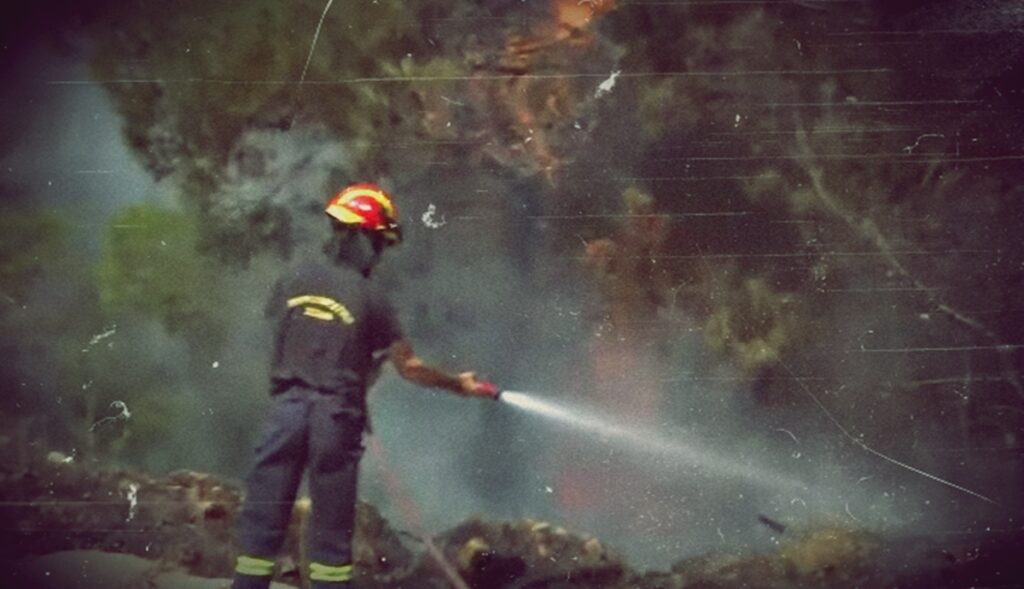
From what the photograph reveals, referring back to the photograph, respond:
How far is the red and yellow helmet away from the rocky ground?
23.7 inches

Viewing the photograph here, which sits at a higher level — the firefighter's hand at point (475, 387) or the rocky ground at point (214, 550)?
the firefighter's hand at point (475, 387)

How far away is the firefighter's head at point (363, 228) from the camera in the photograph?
1.87m

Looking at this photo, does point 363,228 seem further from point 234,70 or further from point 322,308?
point 234,70

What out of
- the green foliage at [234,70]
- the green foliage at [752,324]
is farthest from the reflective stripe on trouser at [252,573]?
the green foliage at [752,324]

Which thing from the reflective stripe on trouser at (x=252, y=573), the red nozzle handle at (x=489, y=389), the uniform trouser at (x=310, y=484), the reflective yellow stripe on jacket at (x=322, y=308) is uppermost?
the reflective yellow stripe on jacket at (x=322, y=308)

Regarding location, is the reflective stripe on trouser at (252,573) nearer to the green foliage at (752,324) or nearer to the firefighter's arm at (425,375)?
the firefighter's arm at (425,375)

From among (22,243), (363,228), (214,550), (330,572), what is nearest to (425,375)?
(363,228)

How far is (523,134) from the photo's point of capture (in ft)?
6.26

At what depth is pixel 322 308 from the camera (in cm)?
185

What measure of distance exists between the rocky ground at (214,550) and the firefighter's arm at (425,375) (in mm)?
295

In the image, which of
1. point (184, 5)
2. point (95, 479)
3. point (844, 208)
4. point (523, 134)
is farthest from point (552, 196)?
point (95, 479)

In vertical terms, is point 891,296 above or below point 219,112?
below

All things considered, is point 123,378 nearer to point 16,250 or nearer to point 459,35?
point 16,250

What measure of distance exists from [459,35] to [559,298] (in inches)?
24.5
